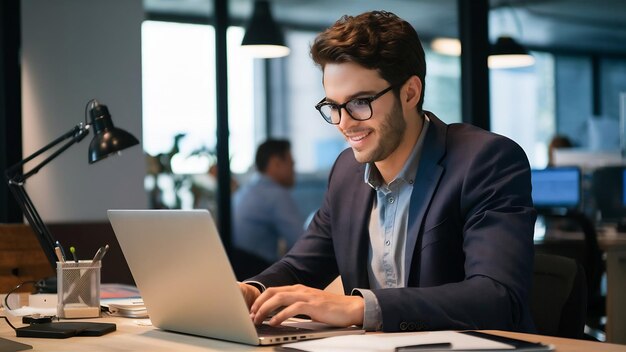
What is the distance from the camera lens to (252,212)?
233 inches

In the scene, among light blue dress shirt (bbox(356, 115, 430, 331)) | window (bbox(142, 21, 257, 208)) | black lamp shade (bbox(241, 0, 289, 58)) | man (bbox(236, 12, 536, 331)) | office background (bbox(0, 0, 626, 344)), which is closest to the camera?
man (bbox(236, 12, 536, 331))

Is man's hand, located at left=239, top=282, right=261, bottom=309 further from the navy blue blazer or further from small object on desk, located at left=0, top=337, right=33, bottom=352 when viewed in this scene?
small object on desk, located at left=0, top=337, right=33, bottom=352

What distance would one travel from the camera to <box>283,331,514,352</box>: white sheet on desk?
4.71 ft

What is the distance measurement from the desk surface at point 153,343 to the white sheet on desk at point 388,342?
0.32 ft

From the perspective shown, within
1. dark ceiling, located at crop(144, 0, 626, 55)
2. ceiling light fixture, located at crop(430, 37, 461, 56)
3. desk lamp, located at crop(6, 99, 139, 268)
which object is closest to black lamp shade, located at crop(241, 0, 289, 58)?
dark ceiling, located at crop(144, 0, 626, 55)

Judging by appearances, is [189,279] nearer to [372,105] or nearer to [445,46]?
[372,105]

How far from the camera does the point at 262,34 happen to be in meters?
6.29

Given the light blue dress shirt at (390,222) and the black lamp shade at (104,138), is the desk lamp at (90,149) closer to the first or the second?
the black lamp shade at (104,138)

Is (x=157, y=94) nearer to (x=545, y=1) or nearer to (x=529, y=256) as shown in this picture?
(x=545, y=1)

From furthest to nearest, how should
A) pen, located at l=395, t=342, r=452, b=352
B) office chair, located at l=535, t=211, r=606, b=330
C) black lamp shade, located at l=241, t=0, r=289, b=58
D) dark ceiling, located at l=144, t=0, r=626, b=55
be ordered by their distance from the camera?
1. dark ceiling, located at l=144, t=0, r=626, b=55
2. black lamp shade, located at l=241, t=0, r=289, b=58
3. office chair, located at l=535, t=211, r=606, b=330
4. pen, located at l=395, t=342, r=452, b=352

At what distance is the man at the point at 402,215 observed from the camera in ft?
5.60

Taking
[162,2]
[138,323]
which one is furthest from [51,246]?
[162,2]

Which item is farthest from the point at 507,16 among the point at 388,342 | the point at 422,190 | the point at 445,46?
the point at 388,342

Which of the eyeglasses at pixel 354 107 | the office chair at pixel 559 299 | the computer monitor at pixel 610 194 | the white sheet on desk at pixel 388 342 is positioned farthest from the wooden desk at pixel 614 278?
the white sheet on desk at pixel 388 342
